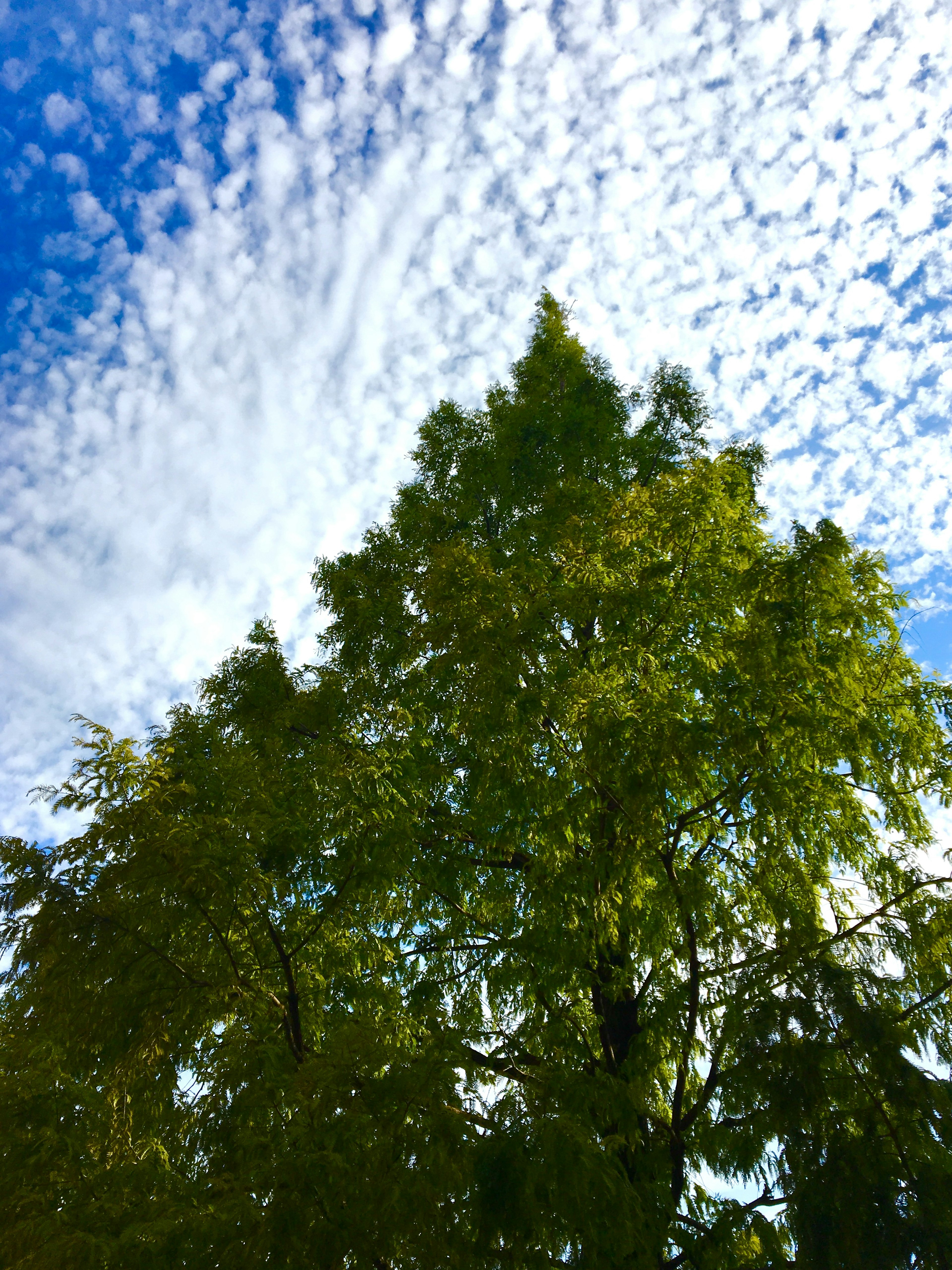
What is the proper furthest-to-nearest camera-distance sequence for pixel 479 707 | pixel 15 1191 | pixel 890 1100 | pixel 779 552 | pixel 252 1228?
pixel 779 552
pixel 479 707
pixel 15 1191
pixel 890 1100
pixel 252 1228

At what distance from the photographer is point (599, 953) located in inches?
221

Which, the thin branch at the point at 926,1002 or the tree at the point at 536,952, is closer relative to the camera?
the tree at the point at 536,952

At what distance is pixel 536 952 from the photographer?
16.0 feet

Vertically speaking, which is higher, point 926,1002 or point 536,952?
point 536,952

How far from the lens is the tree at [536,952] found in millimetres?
3170

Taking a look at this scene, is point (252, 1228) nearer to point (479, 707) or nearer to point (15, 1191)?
point (15, 1191)

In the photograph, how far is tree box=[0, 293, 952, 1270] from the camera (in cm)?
317

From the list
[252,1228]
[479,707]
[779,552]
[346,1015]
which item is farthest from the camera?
[779,552]

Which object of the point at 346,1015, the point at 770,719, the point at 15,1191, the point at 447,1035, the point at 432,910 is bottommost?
the point at 15,1191

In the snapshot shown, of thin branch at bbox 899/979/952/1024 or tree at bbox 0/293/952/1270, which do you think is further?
thin branch at bbox 899/979/952/1024

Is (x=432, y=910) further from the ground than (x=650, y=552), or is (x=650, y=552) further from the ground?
(x=650, y=552)

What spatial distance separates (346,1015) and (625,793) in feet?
7.97

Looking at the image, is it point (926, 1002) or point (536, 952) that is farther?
point (536, 952)

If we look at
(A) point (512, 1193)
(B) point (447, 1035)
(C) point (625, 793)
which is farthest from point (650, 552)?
(A) point (512, 1193)
